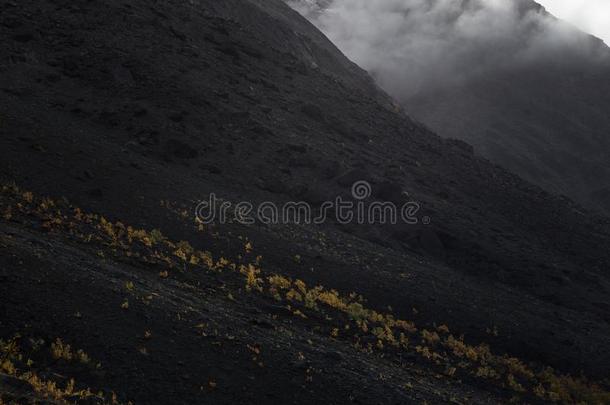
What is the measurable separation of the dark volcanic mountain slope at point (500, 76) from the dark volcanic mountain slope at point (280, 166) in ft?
183

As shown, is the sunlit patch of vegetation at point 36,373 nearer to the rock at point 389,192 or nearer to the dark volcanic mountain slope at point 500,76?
the rock at point 389,192

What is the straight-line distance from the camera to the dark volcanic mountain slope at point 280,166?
103 feet

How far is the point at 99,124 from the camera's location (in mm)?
41219

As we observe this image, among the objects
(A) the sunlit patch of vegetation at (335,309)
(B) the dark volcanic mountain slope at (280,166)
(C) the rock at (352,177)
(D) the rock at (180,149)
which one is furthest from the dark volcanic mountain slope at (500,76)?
(A) the sunlit patch of vegetation at (335,309)

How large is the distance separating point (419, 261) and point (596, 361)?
11705 mm

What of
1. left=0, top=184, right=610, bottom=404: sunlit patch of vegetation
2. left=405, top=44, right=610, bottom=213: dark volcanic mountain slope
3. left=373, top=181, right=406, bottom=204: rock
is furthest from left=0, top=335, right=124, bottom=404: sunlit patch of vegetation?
left=405, top=44, right=610, bottom=213: dark volcanic mountain slope

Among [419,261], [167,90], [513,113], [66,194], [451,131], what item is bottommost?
[66,194]

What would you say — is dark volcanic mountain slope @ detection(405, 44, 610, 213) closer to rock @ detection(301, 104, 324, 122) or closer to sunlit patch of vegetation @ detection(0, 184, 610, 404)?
rock @ detection(301, 104, 324, 122)

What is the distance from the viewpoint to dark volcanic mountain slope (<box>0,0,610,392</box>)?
31297 mm

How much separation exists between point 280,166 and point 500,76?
122m

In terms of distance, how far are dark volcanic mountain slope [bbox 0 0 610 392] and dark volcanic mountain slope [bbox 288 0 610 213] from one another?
5575 cm

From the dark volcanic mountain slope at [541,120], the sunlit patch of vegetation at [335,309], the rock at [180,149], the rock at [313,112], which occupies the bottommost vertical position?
the sunlit patch of vegetation at [335,309]

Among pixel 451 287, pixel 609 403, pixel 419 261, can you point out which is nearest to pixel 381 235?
pixel 419 261

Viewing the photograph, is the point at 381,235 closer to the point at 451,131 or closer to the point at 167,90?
the point at 167,90
